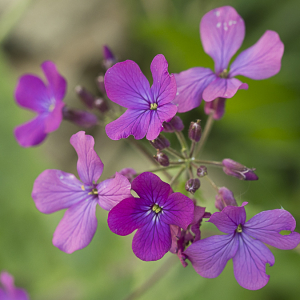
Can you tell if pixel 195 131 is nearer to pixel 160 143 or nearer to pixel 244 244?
pixel 160 143

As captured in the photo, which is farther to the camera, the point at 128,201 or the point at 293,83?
the point at 293,83

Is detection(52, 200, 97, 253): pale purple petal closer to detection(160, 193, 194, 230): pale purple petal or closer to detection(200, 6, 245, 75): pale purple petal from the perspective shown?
detection(160, 193, 194, 230): pale purple petal

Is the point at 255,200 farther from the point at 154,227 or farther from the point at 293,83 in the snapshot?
the point at 154,227

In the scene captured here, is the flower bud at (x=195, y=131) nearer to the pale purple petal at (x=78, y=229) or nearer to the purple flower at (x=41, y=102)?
the pale purple petal at (x=78, y=229)

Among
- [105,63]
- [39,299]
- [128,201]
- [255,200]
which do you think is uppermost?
[105,63]

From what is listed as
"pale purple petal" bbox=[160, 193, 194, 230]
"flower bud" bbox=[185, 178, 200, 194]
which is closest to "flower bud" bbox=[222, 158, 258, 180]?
Answer: "flower bud" bbox=[185, 178, 200, 194]

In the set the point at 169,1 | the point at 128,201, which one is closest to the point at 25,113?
the point at 169,1
